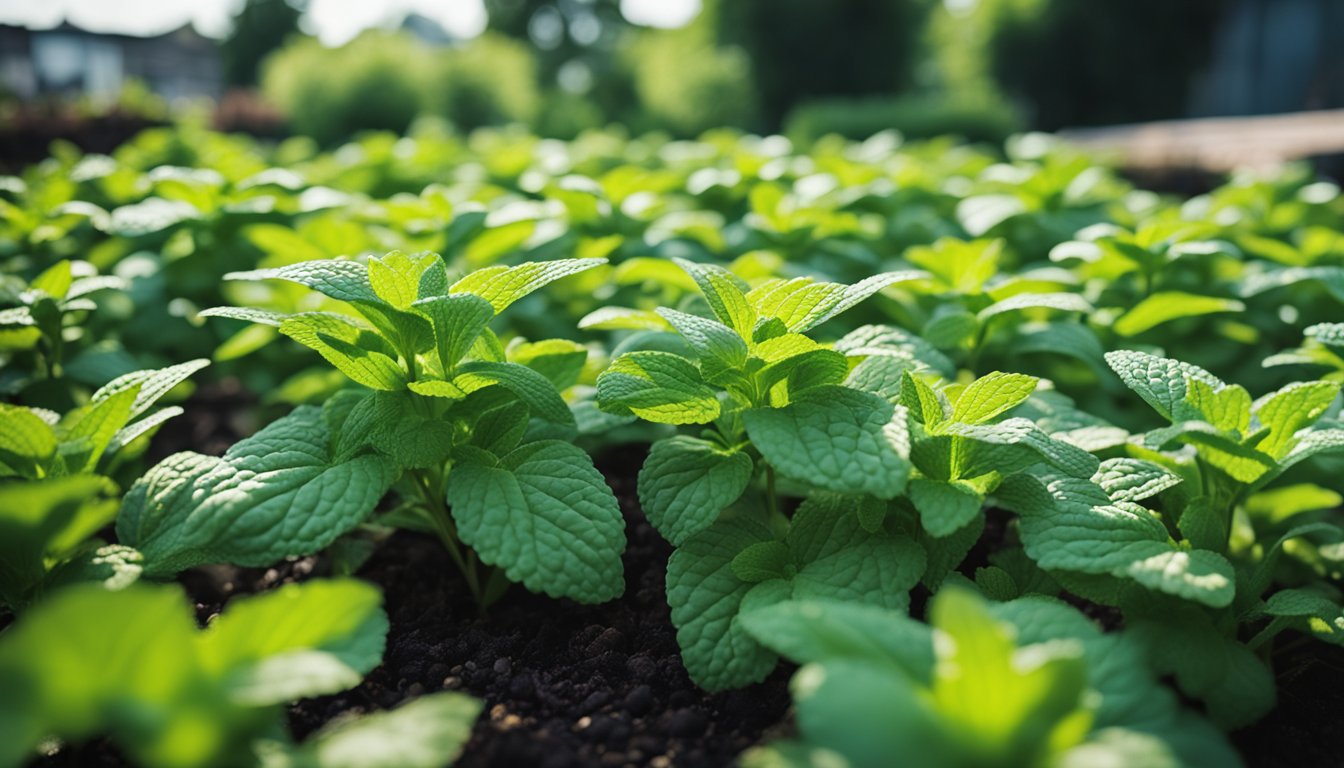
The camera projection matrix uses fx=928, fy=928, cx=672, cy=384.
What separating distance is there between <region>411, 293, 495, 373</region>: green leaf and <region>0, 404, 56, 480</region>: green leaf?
572mm

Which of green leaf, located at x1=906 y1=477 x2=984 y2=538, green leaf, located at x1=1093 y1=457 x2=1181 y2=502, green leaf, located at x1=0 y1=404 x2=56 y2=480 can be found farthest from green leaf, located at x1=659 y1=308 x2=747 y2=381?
green leaf, located at x1=0 y1=404 x2=56 y2=480

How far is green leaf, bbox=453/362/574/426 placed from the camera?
4.75 ft

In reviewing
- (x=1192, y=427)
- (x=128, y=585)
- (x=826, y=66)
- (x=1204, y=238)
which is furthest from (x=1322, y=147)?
(x=826, y=66)

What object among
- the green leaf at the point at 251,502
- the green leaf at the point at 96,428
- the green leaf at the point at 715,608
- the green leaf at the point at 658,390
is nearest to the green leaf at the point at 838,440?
the green leaf at the point at 658,390

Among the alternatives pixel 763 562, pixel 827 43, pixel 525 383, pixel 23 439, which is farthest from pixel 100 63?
pixel 763 562

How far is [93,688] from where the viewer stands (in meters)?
0.84

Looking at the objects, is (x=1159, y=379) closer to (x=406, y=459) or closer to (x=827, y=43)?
(x=406, y=459)

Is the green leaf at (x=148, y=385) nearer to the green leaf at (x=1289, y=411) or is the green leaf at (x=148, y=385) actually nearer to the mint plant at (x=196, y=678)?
the mint plant at (x=196, y=678)

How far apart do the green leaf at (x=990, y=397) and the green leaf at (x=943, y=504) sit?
A: 5.4 inches

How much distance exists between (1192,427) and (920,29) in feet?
67.5

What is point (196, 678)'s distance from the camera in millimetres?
884

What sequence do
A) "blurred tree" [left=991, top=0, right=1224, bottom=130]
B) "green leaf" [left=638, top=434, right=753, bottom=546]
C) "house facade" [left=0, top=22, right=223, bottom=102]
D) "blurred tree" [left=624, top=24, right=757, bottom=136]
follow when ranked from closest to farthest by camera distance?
"green leaf" [left=638, top=434, right=753, bottom=546]
"blurred tree" [left=624, top=24, right=757, bottom=136]
"house facade" [left=0, top=22, right=223, bottom=102]
"blurred tree" [left=991, top=0, right=1224, bottom=130]

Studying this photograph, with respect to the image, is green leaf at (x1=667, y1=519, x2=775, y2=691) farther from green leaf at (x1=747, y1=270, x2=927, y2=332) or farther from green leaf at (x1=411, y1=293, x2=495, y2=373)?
green leaf at (x1=411, y1=293, x2=495, y2=373)

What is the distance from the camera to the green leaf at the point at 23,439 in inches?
53.3
